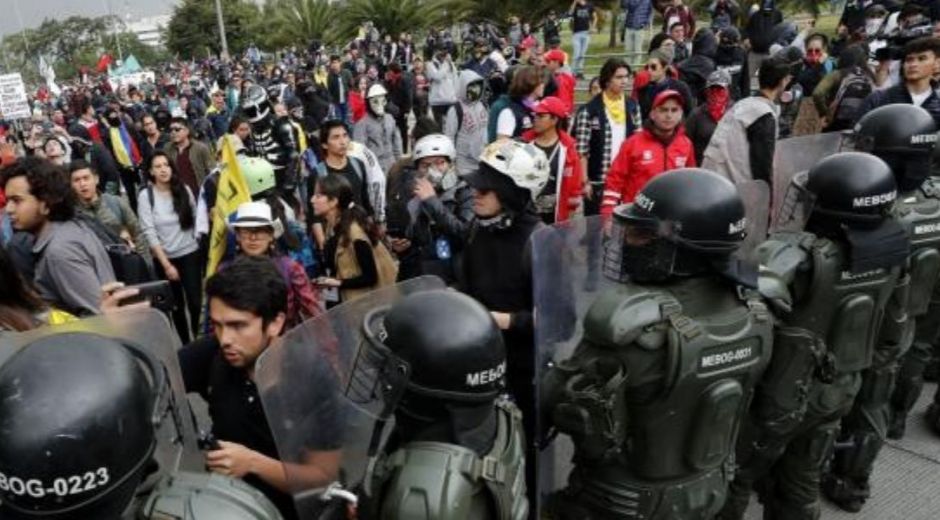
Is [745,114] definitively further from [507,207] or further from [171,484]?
[171,484]

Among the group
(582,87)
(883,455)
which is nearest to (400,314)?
(883,455)

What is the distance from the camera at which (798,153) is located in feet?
14.0

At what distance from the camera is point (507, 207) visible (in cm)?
327

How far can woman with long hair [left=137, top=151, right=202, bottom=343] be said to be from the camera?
534cm

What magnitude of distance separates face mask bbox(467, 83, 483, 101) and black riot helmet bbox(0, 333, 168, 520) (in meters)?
6.88

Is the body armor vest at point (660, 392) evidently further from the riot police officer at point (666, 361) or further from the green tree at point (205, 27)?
the green tree at point (205, 27)

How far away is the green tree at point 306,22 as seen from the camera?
36188 millimetres

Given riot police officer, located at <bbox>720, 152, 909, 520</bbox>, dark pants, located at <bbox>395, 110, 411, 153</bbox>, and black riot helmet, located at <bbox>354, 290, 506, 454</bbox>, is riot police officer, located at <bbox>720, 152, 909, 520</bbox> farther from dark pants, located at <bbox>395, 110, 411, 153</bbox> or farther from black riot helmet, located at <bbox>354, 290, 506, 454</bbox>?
dark pants, located at <bbox>395, 110, 411, 153</bbox>

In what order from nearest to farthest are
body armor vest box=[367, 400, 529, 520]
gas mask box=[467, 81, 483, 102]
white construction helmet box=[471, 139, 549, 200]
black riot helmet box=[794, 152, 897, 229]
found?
body armor vest box=[367, 400, 529, 520]
black riot helmet box=[794, 152, 897, 229]
white construction helmet box=[471, 139, 549, 200]
gas mask box=[467, 81, 483, 102]

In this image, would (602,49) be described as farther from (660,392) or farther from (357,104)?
(660,392)

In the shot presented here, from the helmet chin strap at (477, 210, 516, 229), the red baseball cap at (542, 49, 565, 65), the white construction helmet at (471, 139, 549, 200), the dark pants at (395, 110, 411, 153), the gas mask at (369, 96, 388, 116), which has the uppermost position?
the white construction helmet at (471, 139, 549, 200)

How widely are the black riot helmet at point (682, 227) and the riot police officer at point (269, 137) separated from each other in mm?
4412

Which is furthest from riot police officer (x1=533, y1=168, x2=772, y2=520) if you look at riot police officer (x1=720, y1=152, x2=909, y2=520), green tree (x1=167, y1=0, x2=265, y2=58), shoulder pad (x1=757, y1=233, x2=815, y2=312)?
green tree (x1=167, y1=0, x2=265, y2=58)

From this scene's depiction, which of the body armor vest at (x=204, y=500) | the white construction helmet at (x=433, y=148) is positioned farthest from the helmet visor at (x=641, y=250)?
the white construction helmet at (x=433, y=148)
